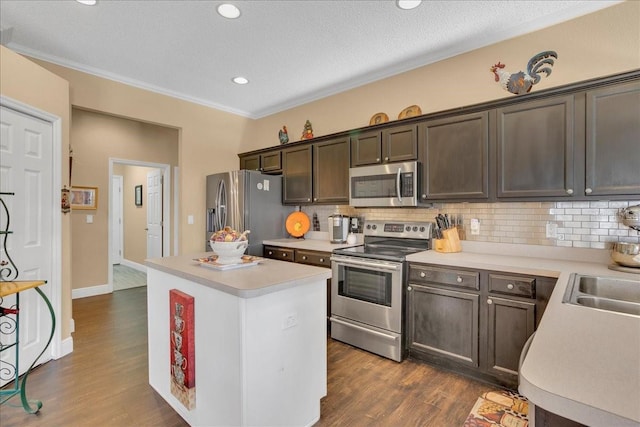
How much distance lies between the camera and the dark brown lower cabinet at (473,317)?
2.16 meters

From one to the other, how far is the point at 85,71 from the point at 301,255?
10.1 feet

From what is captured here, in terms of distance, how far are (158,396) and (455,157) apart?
293cm

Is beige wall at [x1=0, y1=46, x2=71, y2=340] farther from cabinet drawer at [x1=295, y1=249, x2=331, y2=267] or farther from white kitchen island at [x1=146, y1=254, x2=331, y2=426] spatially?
cabinet drawer at [x1=295, y1=249, x2=331, y2=267]

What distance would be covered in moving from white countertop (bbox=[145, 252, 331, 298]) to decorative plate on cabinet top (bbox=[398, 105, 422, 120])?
6.92ft

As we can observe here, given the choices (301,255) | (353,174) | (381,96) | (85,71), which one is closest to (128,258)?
(85,71)

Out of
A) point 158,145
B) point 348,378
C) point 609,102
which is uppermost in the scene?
point 158,145

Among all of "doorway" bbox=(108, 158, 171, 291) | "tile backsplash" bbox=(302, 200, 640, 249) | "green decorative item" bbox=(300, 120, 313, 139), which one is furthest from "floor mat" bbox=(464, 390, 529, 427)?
"doorway" bbox=(108, 158, 171, 291)

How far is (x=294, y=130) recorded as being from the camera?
14.9 ft

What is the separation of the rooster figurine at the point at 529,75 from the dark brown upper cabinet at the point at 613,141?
0.42 m

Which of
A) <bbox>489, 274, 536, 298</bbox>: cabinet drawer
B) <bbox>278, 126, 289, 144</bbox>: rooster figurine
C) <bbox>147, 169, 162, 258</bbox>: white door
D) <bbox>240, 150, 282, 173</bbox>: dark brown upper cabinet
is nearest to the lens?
<bbox>489, 274, 536, 298</bbox>: cabinet drawer

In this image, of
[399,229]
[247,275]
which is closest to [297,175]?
[399,229]

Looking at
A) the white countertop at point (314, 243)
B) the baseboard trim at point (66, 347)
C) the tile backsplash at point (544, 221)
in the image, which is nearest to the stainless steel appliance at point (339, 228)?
the white countertop at point (314, 243)

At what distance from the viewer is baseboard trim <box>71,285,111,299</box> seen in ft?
14.9

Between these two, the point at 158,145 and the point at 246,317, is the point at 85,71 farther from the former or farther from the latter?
the point at 246,317
